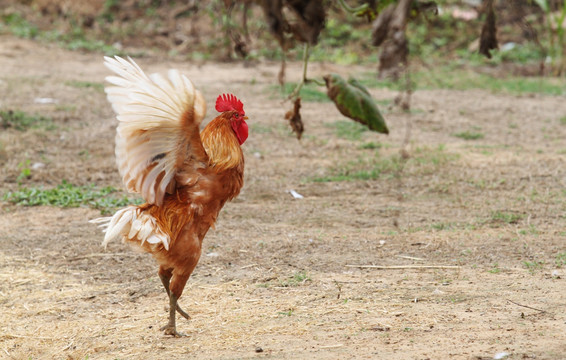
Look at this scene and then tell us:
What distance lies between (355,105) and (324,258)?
4.13 feet

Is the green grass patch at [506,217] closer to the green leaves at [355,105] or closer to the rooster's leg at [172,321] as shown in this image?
the green leaves at [355,105]

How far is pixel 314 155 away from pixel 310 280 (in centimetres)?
346

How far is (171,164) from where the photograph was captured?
361 cm

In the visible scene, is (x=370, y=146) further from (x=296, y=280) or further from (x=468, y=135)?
(x=296, y=280)

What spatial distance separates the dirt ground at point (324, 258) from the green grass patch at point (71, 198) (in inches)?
4.4

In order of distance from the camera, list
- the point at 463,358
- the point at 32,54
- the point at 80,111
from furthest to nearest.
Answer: the point at 32,54, the point at 80,111, the point at 463,358

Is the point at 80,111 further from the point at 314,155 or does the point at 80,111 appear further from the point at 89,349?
the point at 89,349

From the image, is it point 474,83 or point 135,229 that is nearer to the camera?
point 135,229

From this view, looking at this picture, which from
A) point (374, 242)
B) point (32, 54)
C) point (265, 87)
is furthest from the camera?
point (32, 54)

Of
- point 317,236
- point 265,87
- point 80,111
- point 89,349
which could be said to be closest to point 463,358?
point 89,349

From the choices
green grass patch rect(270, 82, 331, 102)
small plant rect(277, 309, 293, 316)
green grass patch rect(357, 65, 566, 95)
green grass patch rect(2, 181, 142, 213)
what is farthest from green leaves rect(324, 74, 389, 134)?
green grass patch rect(357, 65, 566, 95)

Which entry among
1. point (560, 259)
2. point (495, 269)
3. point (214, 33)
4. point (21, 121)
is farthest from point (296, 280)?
point (214, 33)

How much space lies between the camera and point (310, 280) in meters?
4.41

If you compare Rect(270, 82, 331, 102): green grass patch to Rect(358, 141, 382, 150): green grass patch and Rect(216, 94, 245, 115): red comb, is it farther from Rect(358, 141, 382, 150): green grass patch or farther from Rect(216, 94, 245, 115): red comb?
Rect(216, 94, 245, 115): red comb
